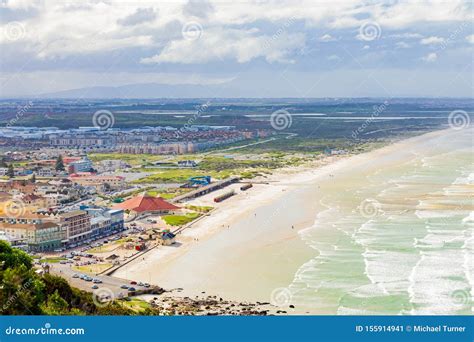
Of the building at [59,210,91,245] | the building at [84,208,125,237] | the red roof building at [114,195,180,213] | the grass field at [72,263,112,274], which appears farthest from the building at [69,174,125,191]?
A: the grass field at [72,263,112,274]

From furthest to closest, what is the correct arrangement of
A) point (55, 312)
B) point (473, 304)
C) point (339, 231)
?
point (339, 231), point (473, 304), point (55, 312)

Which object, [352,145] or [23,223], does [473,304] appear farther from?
[352,145]

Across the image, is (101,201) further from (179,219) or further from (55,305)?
(55,305)

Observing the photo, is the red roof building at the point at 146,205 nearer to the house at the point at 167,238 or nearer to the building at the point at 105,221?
the building at the point at 105,221

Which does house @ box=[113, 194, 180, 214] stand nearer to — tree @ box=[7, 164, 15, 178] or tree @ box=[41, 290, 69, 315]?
tree @ box=[7, 164, 15, 178]

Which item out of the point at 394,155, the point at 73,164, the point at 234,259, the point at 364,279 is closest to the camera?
the point at 364,279

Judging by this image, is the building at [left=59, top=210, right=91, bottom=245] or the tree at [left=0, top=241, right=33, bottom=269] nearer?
the tree at [left=0, top=241, right=33, bottom=269]

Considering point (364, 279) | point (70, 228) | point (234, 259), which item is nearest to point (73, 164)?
point (70, 228)

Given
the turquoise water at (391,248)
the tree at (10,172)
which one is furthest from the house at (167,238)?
the tree at (10,172)
